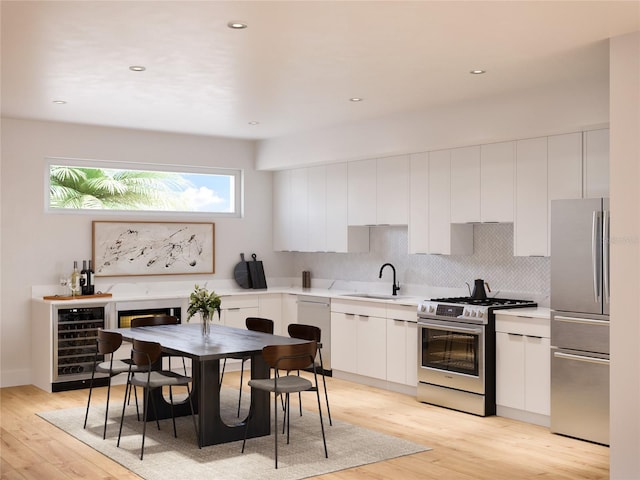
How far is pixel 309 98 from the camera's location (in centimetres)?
666

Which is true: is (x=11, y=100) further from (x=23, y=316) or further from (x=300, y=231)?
(x=300, y=231)

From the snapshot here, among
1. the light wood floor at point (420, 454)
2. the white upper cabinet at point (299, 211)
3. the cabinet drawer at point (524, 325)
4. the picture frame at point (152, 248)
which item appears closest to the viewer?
the light wood floor at point (420, 454)

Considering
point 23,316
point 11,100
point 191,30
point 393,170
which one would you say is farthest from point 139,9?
point 23,316

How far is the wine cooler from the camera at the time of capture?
7555mm

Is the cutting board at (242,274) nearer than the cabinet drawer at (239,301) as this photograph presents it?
No

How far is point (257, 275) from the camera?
948 cm

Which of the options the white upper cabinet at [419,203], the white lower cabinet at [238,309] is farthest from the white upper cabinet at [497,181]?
the white lower cabinet at [238,309]

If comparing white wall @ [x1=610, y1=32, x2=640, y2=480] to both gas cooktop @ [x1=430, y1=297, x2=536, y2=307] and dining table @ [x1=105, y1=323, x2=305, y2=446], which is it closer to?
gas cooktop @ [x1=430, y1=297, x2=536, y2=307]

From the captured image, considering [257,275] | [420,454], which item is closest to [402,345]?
[420,454]

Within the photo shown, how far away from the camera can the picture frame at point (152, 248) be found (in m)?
8.41

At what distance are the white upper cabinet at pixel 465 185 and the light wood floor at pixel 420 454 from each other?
1.87 meters

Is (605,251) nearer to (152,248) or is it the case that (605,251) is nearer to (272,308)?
(272,308)

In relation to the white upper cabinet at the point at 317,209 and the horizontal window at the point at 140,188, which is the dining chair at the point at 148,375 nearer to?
the horizontal window at the point at 140,188

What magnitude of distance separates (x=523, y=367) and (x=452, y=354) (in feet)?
2.36
